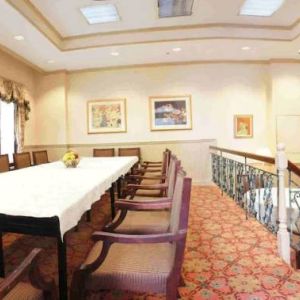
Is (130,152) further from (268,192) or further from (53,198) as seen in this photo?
(53,198)

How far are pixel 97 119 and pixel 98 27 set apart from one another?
2.31m

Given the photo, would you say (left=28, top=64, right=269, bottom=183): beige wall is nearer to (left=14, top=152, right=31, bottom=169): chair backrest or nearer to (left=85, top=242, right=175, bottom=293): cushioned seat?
(left=14, top=152, right=31, bottom=169): chair backrest

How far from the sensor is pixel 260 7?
4.29 m

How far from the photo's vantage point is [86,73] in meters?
6.57

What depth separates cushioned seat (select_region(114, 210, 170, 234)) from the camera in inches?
76.2

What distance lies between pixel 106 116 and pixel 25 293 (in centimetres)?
563

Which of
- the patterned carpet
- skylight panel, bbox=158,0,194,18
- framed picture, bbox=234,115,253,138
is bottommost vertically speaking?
the patterned carpet

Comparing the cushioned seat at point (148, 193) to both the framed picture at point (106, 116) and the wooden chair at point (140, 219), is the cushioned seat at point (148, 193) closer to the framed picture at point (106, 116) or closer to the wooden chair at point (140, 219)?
the wooden chair at point (140, 219)

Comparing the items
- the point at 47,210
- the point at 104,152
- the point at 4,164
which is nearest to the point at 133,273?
the point at 47,210

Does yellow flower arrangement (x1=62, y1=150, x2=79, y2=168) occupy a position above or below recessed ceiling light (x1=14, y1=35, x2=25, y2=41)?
below

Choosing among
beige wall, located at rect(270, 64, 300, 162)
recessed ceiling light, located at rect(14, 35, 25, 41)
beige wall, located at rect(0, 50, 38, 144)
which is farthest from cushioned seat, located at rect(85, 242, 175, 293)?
beige wall, located at rect(270, 64, 300, 162)

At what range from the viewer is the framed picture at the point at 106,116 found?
21.3 feet

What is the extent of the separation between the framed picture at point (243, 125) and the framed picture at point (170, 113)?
1063 mm

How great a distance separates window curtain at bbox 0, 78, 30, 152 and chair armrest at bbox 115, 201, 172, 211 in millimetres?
4472
